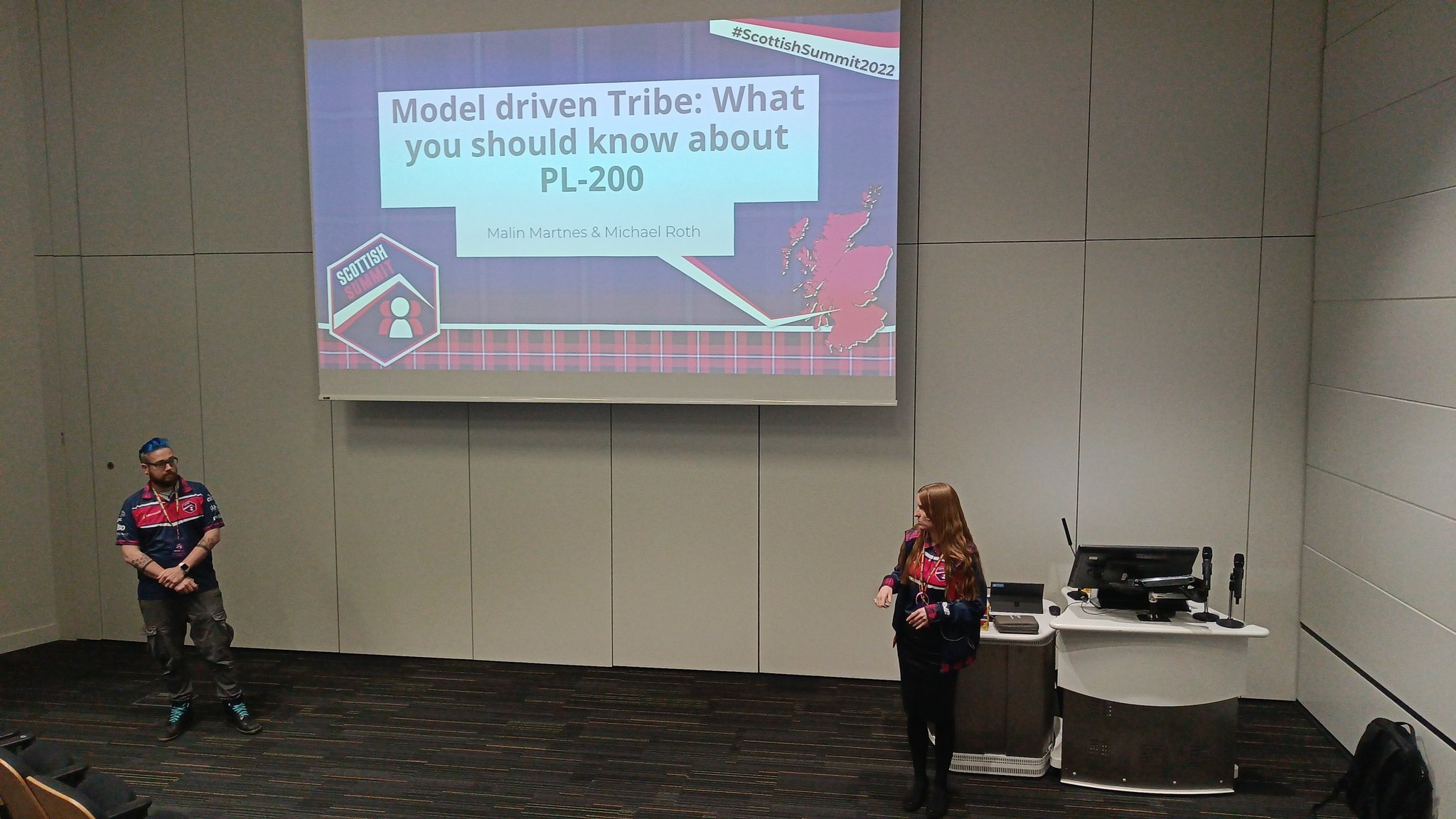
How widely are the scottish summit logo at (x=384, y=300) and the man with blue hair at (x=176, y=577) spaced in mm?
1172

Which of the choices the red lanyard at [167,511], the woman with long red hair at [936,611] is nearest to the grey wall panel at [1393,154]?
the woman with long red hair at [936,611]

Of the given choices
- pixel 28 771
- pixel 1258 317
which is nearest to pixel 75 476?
pixel 28 771

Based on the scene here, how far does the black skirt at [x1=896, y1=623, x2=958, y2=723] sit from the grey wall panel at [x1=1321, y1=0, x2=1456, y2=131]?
115 inches

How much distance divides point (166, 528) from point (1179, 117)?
5.47 meters

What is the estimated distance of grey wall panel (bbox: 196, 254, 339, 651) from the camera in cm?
551

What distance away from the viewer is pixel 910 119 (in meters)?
4.84

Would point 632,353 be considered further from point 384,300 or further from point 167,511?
point 167,511

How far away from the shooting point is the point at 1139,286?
4.73 meters

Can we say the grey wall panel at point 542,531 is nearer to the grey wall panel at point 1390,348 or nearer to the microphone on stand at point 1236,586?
the microphone on stand at point 1236,586

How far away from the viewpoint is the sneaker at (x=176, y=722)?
14.7 feet

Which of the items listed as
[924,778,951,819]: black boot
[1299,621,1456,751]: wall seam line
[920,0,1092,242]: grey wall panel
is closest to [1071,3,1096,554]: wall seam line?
[920,0,1092,242]: grey wall panel

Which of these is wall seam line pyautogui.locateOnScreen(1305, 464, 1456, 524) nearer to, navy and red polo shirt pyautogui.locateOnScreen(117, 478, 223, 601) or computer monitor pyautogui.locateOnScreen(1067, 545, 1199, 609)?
computer monitor pyautogui.locateOnScreen(1067, 545, 1199, 609)

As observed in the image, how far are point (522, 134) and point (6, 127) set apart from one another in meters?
3.36

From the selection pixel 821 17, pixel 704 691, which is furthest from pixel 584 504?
pixel 821 17
